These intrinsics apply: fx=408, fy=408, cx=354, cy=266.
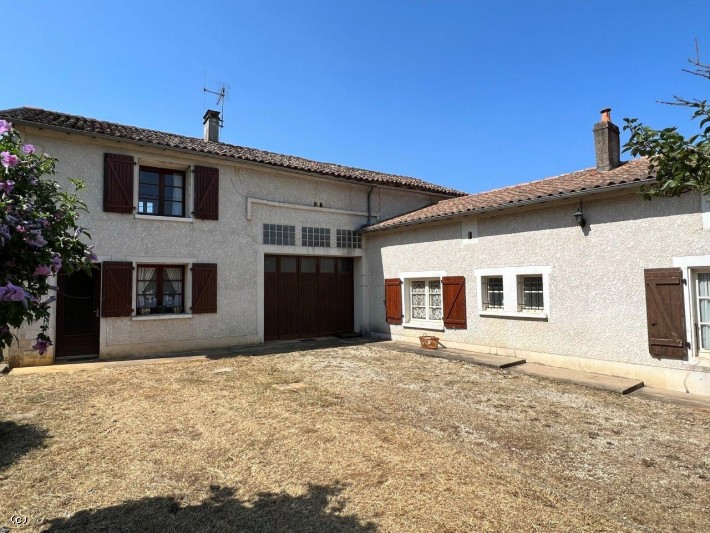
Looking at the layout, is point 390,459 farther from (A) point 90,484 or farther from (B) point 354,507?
(A) point 90,484

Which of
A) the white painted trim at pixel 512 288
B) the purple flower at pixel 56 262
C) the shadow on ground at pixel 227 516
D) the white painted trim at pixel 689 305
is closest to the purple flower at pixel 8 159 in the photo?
the purple flower at pixel 56 262

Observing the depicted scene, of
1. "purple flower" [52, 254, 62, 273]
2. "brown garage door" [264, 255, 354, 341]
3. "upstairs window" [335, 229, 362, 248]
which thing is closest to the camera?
"purple flower" [52, 254, 62, 273]

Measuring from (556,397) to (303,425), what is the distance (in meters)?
3.97

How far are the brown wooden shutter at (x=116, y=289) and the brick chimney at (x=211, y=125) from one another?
18.9ft

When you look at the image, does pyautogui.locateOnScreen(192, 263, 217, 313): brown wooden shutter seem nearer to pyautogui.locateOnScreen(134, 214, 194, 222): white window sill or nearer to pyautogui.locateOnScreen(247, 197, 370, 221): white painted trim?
pyautogui.locateOnScreen(134, 214, 194, 222): white window sill

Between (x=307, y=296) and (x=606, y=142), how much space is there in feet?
28.4

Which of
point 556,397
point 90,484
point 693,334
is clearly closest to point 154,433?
point 90,484

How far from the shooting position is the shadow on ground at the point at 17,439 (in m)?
4.08

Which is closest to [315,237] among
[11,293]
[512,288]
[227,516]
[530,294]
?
[512,288]

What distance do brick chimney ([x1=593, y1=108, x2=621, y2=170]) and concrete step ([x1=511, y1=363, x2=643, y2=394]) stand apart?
Answer: 186 inches

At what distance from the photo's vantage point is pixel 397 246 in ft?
39.6

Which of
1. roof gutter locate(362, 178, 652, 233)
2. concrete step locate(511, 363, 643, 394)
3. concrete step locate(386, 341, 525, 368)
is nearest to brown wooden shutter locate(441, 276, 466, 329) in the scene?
concrete step locate(386, 341, 525, 368)

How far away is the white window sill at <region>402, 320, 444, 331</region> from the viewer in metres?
10.9

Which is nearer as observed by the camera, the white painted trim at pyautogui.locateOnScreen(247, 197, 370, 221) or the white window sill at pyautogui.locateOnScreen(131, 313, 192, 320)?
the white window sill at pyautogui.locateOnScreen(131, 313, 192, 320)
